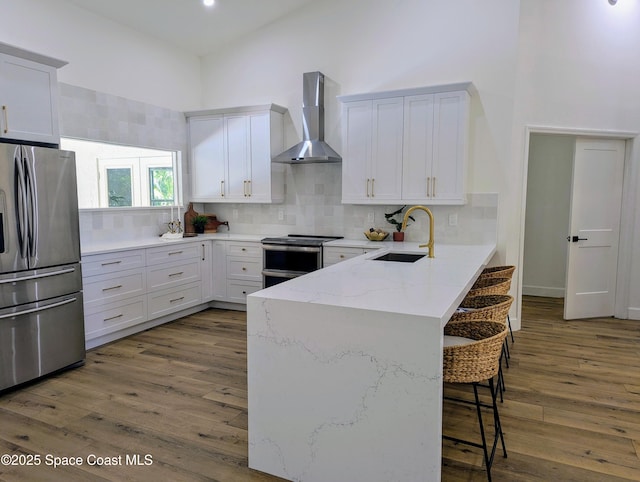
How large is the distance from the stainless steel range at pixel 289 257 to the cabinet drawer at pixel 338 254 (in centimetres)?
6

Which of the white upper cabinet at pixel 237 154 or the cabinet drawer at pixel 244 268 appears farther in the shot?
the white upper cabinet at pixel 237 154

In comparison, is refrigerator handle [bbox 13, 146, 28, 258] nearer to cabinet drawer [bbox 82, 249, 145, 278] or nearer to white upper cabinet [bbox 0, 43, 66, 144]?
white upper cabinet [bbox 0, 43, 66, 144]

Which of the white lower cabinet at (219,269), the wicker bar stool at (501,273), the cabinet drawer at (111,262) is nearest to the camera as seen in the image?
the wicker bar stool at (501,273)

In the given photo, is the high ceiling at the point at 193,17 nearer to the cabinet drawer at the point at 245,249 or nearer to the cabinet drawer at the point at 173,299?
the cabinet drawer at the point at 245,249

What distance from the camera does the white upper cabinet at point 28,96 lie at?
312 cm

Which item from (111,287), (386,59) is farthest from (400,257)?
(111,287)

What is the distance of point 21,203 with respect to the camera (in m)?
3.13

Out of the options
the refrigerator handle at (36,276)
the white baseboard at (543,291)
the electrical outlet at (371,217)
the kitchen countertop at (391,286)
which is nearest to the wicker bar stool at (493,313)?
the kitchen countertop at (391,286)

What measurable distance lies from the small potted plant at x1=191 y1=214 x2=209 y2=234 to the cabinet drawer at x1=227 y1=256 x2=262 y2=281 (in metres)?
A: 0.67

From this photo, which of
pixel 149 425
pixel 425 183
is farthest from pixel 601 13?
pixel 149 425

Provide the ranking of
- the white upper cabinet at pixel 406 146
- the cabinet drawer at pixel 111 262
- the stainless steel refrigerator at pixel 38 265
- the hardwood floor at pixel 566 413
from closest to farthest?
the hardwood floor at pixel 566 413, the stainless steel refrigerator at pixel 38 265, the cabinet drawer at pixel 111 262, the white upper cabinet at pixel 406 146

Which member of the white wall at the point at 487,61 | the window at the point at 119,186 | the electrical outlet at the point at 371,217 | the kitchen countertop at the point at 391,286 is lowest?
the kitchen countertop at the point at 391,286

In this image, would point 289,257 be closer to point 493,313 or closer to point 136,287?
point 136,287

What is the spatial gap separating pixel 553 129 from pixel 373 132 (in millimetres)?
1889
